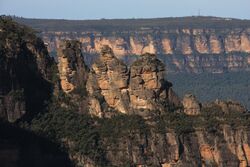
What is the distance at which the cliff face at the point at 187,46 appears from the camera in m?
145

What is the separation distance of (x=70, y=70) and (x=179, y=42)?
87047mm

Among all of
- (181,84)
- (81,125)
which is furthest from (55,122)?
(181,84)

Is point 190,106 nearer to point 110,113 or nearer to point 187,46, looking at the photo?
point 110,113

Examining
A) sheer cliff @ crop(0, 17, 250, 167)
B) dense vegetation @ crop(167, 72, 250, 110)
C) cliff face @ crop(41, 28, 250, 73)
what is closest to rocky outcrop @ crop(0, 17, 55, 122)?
sheer cliff @ crop(0, 17, 250, 167)

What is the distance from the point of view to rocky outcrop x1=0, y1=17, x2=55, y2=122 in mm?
57156

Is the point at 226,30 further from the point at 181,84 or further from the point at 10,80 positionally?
the point at 10,80

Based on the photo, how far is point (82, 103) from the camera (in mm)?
60781

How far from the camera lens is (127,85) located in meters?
60.3

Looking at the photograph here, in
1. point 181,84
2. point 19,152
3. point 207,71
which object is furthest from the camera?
point 207,71

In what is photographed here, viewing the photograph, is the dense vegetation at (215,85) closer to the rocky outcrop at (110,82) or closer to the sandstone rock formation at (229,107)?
the sandstone rock formation at (229,107)

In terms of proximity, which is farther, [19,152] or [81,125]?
[81,125]

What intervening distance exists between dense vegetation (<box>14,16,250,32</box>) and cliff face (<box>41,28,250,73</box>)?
1.60 meters

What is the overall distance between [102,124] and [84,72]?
10.5 ft

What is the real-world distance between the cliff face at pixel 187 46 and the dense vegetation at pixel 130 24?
5.24 ft
